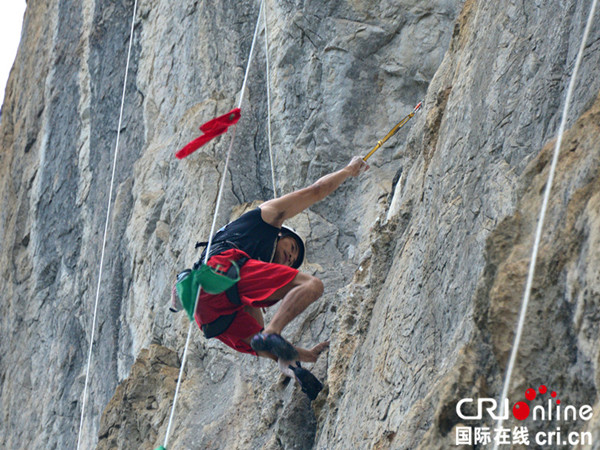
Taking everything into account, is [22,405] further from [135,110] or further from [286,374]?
[286,374]

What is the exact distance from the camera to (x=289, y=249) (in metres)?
7.12

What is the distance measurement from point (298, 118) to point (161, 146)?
1.94 metres

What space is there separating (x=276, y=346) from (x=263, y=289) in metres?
0.43

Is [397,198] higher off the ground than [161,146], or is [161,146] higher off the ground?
[161,146]

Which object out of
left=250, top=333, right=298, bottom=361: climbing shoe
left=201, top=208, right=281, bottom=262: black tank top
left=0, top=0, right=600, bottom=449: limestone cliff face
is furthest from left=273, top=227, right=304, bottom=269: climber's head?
left=250, top=333, right=298, bottom=361: climbing shoe

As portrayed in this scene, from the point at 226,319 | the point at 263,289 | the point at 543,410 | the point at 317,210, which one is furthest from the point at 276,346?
the point at 317,210

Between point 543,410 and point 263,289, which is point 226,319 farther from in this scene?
point 543,410

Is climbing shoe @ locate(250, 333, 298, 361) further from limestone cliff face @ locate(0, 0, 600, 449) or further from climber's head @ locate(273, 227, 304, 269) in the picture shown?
climber's head @ locate(273, 227, 304, 269)

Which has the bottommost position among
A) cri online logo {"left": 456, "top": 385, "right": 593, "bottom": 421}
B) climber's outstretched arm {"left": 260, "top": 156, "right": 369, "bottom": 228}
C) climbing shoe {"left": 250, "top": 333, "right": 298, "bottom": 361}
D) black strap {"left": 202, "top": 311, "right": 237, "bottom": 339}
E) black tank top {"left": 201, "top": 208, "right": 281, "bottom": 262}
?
cri online logo {"left": 456, "top": 385, "right": 593, "bottom": 421}

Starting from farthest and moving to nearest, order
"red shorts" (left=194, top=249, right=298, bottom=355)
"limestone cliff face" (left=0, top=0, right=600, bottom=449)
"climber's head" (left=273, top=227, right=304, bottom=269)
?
"climber's head" (left=273, top=227, right=304, bottom=269)
"red shorts" (left=194, top=249, right=298, bottom=355)
"limestone cliff face" (left=0, top=0, right=600, bottom=449)

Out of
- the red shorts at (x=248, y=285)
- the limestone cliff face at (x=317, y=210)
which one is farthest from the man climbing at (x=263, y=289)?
the limestone cliff face at (x=317, y=210)

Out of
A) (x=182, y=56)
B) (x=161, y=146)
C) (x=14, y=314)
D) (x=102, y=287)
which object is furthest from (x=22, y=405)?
(x=182, y=56)

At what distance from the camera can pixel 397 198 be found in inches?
284

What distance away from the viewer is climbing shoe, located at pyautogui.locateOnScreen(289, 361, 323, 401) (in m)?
6.20
